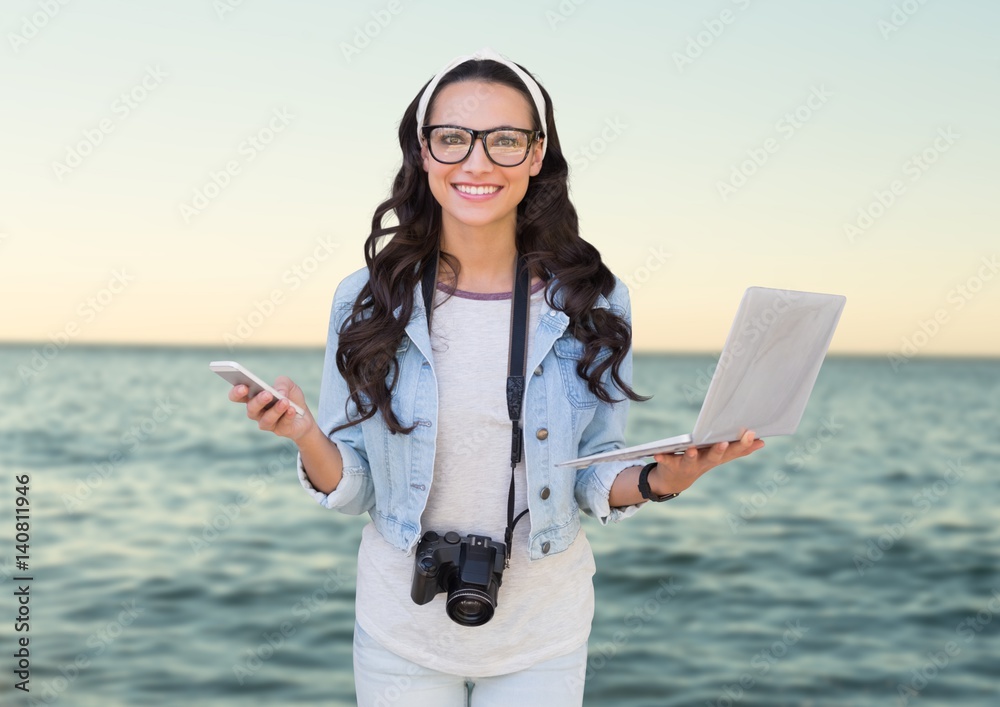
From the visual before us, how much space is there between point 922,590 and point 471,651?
7.29 metres

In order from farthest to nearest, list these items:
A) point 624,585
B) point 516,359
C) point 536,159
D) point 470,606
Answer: point 624,585 → point 536,159 → point 516,359 → point 470,606

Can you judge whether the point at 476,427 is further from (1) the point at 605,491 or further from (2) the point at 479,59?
(2) the point at 479,59

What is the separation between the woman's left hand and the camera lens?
45 centimetres

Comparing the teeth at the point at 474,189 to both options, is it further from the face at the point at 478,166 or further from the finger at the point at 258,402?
the finger at the point at 258,402

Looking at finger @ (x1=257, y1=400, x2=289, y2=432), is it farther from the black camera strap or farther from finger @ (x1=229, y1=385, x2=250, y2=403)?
the black camera strap

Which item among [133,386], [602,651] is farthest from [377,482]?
[133,386]

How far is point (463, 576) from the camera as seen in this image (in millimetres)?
2057

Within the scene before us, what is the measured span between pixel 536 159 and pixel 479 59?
0.89 ft

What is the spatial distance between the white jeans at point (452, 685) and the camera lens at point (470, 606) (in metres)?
0.18

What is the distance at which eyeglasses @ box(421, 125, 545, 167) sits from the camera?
219 cm

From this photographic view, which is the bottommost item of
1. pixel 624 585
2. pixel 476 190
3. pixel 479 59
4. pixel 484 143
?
pixel 624 585

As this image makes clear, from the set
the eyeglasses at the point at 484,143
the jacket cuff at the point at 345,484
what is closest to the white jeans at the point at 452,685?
the jacket cuff at the point at 345,484

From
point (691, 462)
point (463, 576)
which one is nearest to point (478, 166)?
point (691, 462)

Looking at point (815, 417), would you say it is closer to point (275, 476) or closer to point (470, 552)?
point (275, 476)
